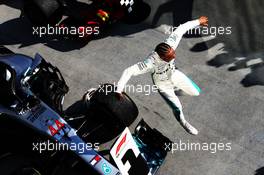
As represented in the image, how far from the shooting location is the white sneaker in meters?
7.94

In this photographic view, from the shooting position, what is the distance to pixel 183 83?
777 cm

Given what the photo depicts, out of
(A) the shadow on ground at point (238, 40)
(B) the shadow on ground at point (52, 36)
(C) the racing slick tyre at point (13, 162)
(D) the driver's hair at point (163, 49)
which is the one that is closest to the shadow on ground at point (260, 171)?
(A) the shadow on ground at point (238, 40)

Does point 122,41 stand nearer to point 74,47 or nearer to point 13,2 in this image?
point 74,47

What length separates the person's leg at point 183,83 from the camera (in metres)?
7.64

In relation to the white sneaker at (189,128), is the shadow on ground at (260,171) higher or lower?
lower

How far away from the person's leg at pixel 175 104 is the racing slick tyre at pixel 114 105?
0.66m

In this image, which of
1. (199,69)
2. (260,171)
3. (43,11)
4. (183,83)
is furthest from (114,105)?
(43,11)

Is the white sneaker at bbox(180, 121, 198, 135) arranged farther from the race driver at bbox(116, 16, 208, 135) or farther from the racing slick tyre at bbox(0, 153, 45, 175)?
the racing slick tyre at bbox(0, 153, 45, 175)

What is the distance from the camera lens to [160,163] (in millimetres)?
7375

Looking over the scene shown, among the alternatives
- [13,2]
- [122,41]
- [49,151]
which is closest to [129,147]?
[49,151]

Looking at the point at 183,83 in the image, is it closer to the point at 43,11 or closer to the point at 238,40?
the point at 238,40

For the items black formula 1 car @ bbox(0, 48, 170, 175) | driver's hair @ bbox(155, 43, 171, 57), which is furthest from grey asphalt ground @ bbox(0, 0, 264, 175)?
driver's hair @ bbox(155, 43, 171, 57)

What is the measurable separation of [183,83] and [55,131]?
92.5 inches

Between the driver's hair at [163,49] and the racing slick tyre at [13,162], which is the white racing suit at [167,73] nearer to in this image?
the driver's hair at [163,49]
